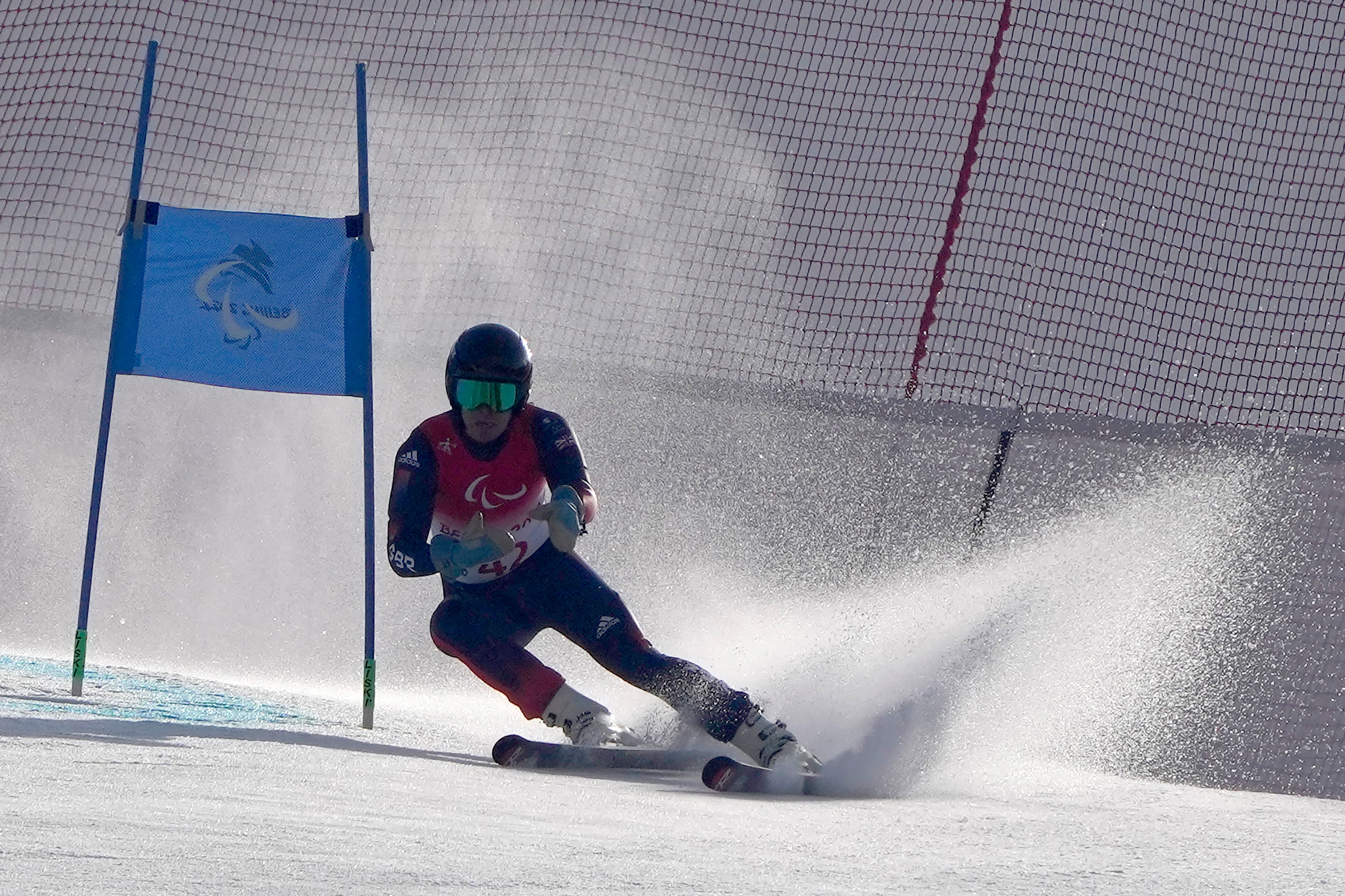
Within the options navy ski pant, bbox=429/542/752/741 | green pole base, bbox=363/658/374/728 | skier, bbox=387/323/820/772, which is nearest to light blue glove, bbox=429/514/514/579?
skier, bbox=387/323/820/772

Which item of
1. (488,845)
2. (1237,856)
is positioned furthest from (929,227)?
(488,845)

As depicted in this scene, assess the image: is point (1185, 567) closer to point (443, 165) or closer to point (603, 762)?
point (603, 762)

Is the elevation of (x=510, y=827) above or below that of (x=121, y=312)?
below

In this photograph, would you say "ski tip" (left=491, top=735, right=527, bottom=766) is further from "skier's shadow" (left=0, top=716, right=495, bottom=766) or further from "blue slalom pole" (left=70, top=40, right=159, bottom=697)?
"blue slalom pole" (left=70, top=40, right=159, bottom=697)

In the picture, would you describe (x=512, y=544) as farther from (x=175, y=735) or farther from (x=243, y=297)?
(x=243, y=297)

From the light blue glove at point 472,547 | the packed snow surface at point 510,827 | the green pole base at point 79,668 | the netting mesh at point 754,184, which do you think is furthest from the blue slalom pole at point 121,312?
the netting mesh at point 754,184

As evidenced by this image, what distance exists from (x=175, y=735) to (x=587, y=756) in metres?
1.02

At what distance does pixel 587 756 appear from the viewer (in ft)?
14.0

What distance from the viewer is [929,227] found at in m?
9.46

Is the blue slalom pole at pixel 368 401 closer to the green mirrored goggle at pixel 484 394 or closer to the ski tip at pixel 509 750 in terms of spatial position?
the green mirrored goggle at pixel 484 394

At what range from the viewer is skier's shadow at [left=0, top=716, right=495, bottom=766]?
12.5 feet

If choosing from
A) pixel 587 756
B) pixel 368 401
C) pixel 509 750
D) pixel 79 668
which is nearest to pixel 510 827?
pixel 509 750

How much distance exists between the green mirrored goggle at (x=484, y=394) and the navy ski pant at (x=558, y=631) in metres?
0.47

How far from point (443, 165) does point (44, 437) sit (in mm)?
2539
